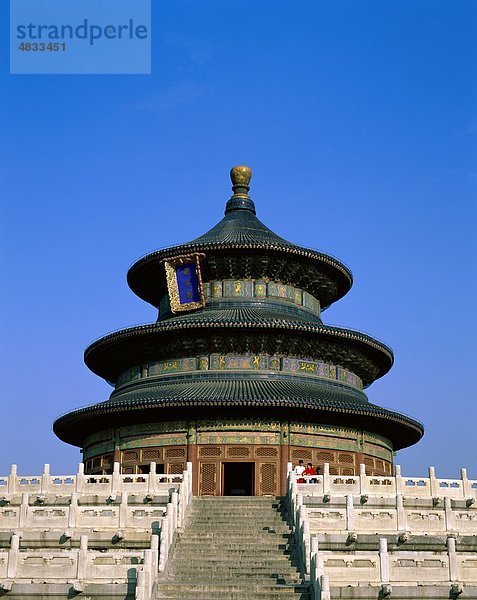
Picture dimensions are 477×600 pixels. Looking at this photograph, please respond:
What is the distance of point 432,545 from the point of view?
2320 centimetres

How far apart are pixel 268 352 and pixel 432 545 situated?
66.7 ft

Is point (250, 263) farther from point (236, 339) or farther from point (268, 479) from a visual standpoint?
point (268, 479)

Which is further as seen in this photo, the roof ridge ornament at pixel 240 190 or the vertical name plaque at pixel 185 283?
the roof ridge ornament at pixel 240 190

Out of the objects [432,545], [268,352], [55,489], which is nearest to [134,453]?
[268,352]

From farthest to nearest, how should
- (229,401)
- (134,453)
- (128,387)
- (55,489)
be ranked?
(128,387)
(134,453)
(229,401)
(55,489)

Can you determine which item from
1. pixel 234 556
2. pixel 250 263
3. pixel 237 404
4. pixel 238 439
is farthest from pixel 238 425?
pixel 234 556

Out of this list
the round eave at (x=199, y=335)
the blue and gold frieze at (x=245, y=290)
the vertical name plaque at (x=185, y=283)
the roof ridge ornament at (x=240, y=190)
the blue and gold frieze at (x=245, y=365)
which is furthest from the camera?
the roof ridge ornament at (x=240, y=190)

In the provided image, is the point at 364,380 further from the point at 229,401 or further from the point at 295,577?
the point at 295,577

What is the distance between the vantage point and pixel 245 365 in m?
42.6

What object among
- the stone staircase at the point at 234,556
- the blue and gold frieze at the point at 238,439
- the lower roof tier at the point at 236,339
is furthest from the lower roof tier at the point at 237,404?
the stone staircase at the point at 234,556

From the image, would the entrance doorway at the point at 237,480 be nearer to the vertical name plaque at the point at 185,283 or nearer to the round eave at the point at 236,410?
the round eave at the point at 236,410

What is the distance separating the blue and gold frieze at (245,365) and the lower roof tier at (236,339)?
0.25 metres

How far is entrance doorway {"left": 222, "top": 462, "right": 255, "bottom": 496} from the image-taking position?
4100 cm

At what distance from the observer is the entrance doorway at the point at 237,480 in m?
41.0
